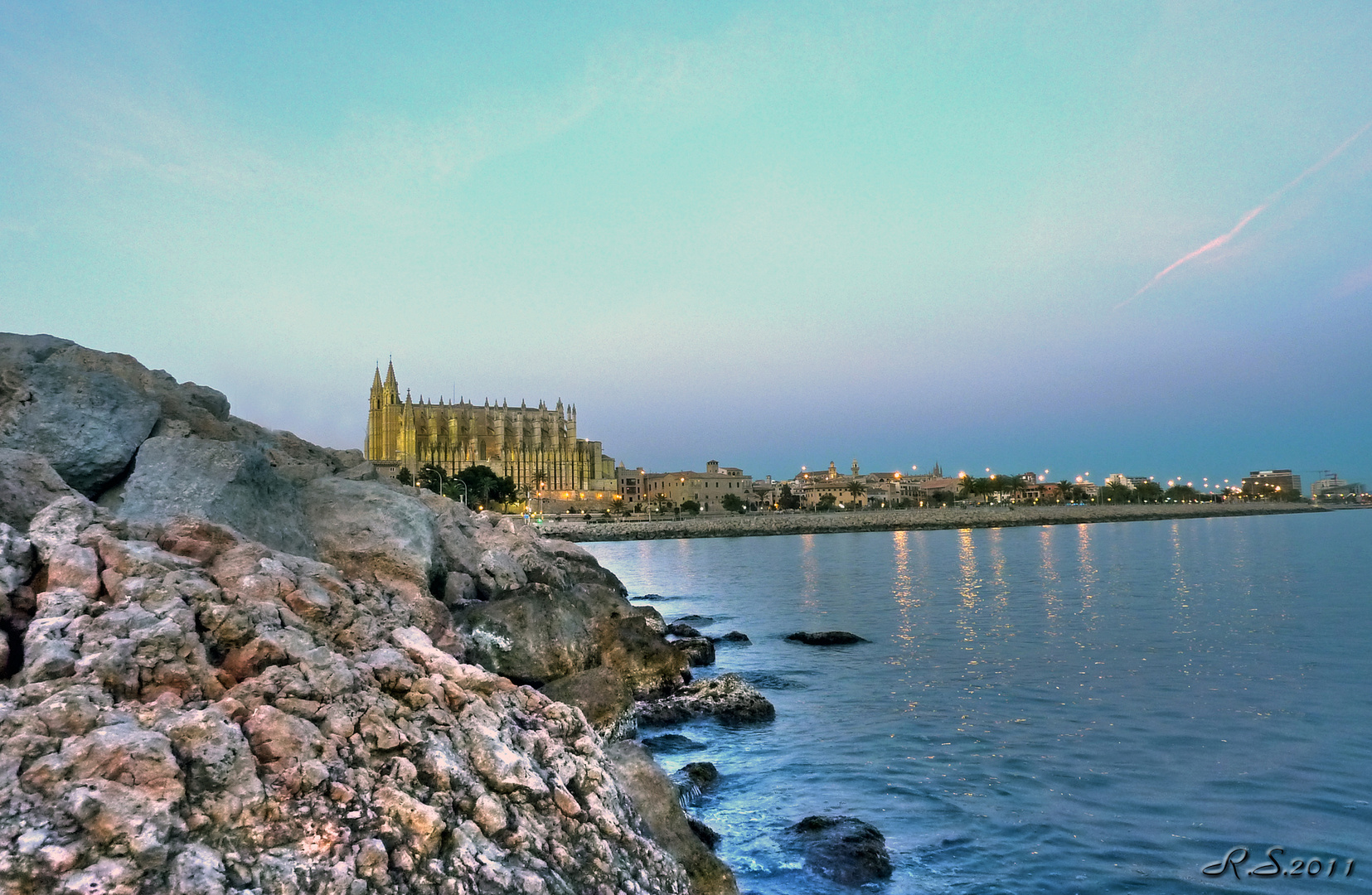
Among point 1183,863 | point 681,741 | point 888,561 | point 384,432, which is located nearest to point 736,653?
point 681,741

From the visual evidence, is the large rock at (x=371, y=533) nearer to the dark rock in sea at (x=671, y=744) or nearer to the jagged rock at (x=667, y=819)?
the dark rock in sea at (x=671, y=744)

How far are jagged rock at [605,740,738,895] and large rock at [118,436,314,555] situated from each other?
15.8ft

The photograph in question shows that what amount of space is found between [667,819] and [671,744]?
5271mm

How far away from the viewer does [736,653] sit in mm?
18188

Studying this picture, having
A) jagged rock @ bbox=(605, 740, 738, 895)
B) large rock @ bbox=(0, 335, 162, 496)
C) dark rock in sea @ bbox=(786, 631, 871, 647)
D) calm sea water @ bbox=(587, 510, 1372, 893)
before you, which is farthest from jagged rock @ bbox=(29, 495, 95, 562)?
dark rock in sea @ bbox=(786, 631, 871, 647)

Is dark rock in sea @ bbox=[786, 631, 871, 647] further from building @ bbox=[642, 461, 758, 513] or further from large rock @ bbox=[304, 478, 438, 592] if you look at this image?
building @ bbox=[642, 461, 758, 513]

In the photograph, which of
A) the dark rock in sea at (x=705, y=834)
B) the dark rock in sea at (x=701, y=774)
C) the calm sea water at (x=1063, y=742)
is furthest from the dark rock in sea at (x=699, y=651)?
the dark rock in sea at (x=705, y=834)

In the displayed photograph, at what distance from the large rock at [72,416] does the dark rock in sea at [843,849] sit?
7694 mm

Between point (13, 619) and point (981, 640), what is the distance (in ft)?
60.1

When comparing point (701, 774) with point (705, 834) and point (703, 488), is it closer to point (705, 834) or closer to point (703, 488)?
point (705, 834)

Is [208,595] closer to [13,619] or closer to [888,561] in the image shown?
[13,619]

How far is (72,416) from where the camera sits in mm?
8859

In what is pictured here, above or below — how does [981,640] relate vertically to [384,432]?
below

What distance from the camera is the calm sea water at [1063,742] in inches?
270
